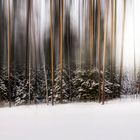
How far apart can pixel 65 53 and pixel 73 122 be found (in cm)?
43

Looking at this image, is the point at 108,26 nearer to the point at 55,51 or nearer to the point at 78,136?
the point at 55,51

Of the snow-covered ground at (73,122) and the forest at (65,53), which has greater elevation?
the forest at (65,53)

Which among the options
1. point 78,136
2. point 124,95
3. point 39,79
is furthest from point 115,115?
point 39,79

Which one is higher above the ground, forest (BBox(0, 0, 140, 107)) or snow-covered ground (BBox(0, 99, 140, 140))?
forest (BBox(0, 0, 140, 107))

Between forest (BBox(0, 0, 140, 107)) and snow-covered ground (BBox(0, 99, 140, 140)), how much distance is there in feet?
0.17

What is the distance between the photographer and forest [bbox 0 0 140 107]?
1.23 meters

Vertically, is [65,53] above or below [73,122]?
above

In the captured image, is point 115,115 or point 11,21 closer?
point 11,21

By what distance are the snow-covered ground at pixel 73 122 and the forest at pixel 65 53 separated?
0.17ft

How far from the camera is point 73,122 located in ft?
4.29

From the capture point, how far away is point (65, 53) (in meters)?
1.27

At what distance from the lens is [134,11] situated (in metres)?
1.34

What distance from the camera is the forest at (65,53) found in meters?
1.23

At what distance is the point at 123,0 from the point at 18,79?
824 mm
